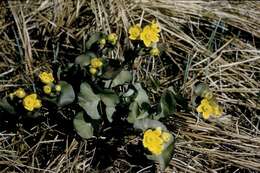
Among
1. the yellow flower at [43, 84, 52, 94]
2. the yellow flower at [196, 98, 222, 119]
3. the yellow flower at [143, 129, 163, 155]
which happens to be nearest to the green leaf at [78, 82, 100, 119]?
the yellow flower at [43, 84, 52, 94]

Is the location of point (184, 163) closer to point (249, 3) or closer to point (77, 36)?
point (77, 36)

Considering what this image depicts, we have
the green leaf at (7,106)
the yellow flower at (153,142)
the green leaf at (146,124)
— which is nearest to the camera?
the yellow flower at (153,142)

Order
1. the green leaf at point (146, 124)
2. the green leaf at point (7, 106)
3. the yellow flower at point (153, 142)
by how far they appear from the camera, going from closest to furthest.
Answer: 1. the yellow flower at point (153, 142)
2. the green leaf at point (146, 124)
3. the green leaf at point (7, 106)

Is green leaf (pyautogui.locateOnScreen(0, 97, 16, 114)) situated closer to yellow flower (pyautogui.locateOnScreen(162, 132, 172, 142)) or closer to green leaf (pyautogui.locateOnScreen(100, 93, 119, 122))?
green leaf (pyautogui.locateOnScreen(100, 93, 119, 122))

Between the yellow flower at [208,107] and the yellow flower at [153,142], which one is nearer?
the yellow flower at [153,142]

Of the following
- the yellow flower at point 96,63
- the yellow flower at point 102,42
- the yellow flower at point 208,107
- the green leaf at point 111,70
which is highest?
the yellow flower at point 102,42

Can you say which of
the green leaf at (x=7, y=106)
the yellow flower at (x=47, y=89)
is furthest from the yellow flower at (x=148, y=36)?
the green leaf at (x=7, y=106)

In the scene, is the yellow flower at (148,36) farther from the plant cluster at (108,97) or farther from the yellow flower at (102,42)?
the yellow flower at (102,42)
